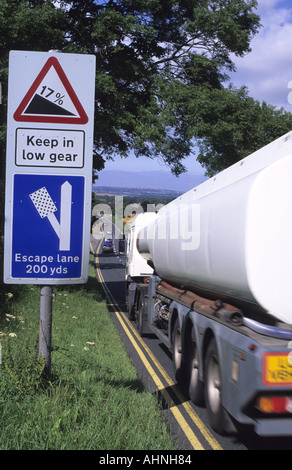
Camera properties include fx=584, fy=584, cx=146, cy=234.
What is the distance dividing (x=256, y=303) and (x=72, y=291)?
1646cm

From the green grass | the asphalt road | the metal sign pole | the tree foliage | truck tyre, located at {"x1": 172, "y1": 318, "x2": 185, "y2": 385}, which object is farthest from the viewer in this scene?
the tree foliage

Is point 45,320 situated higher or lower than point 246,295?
lower

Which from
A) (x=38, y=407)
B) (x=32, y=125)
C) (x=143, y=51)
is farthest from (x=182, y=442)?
(x=143, y=51)

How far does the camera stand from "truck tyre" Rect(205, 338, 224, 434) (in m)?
7.24

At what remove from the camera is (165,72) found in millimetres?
21391

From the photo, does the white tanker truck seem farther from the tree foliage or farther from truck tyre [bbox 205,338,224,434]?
the tree foliage

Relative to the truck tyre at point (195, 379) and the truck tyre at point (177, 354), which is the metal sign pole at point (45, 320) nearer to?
A: the truck tyre at point (195, 379)

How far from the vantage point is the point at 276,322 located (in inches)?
240

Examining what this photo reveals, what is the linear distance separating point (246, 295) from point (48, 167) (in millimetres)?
2466

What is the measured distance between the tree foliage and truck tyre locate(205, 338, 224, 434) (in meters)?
12.1

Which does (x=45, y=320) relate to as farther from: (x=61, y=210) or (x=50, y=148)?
(x=50, y=148)

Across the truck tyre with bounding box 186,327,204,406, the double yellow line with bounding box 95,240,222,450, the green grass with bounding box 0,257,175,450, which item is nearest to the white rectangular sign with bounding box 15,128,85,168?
the green grass with bounding box 0,257,175,450

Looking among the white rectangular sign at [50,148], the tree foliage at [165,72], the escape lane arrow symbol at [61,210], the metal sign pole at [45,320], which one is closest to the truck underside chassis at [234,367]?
the metal sign pole at [45,320]

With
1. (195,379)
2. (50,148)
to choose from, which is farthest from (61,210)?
(195,379)
